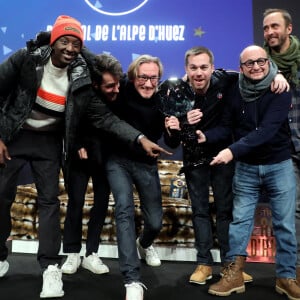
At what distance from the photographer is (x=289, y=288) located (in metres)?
2.18

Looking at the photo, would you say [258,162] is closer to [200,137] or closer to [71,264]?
[200,137]

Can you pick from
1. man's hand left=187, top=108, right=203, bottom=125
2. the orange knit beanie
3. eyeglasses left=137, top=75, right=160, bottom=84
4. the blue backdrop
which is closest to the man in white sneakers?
eyeglasses left=137, top=75, right=160, bottom=84

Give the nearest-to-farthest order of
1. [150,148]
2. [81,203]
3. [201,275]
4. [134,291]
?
1. [134,291]
2. [150,148]
3. [201,275]
4. [81,203]

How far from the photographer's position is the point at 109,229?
10.2ft

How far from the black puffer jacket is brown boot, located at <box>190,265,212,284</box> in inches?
35.4

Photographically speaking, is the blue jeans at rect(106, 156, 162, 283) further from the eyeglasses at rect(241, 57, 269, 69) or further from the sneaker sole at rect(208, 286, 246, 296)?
the eyeglasses at rect(241, 57, 269, 69)

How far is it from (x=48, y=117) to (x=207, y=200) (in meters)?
1.04

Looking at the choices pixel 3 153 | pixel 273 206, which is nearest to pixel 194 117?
pixel 273 206

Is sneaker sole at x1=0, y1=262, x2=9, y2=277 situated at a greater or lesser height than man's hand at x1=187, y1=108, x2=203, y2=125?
lesser

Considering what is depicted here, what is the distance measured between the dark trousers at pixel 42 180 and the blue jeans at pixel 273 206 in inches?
39.2

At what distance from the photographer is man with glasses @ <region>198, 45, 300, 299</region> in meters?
2.19

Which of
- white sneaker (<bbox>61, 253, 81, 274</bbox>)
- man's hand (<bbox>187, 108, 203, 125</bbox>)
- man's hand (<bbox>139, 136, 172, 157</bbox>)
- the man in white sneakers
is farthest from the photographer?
white sneaker (<bbox>61, 253, 81, 274</bbox>)

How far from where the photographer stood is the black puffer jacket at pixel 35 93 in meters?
2.14

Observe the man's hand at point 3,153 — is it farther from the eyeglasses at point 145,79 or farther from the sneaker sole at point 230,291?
the sneaker sole at point 230,291
